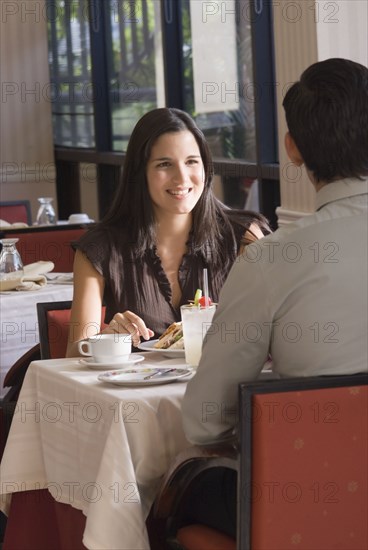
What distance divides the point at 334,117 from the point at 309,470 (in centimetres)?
58

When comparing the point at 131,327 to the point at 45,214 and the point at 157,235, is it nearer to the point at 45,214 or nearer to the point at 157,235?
the point at 157,235

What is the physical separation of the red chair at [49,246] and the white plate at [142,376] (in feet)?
7.99

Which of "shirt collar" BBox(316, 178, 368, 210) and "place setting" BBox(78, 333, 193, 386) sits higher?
"shirt collar" BBox(316, 178, 368, 210)

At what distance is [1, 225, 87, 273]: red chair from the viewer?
4566 millimetres

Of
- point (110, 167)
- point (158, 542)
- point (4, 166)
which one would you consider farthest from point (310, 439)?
point (4, 166)

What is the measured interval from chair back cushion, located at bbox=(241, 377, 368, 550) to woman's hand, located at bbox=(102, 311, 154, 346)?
798mm

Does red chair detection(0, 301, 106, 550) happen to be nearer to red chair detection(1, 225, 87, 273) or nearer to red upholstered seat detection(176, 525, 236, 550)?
red upholstered seat detection(176, 525, 236, 550)

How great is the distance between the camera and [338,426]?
170 cm

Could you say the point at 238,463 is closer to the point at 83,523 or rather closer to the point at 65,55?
the point at 83,523

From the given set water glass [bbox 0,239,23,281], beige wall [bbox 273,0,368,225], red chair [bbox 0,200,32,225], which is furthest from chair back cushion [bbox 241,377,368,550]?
red chair [bbox 0,200,32,225]

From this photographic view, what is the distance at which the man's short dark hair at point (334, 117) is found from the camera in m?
1.72

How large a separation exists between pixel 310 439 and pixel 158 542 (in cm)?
60

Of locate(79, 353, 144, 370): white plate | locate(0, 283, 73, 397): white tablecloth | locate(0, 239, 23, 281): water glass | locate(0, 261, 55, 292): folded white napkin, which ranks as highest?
locate(79, 353, 144, 370): white plate

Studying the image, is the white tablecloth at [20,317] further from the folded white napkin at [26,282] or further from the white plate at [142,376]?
the white plate at [142,376]
